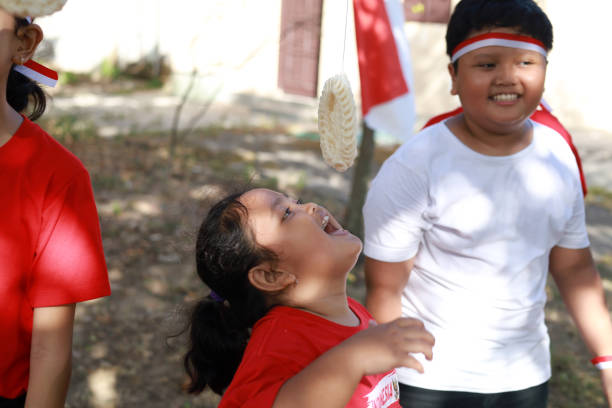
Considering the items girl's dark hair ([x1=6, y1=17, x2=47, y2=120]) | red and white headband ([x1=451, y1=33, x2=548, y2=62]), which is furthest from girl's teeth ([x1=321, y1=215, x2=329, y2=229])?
girl's dark hair ([x1=6, y1=17, x2=47, y2=120])

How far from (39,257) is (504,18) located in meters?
1.25

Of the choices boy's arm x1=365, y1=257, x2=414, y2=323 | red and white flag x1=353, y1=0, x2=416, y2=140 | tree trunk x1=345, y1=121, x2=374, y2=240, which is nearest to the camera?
boy's arm x1=365, y1=257, x2=414, y2=323

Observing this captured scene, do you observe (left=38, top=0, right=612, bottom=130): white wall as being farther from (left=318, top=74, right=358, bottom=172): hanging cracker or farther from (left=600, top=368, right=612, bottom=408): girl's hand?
(left=600, top=368, right=612, bottom=408): girl's hand

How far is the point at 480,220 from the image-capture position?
174cm

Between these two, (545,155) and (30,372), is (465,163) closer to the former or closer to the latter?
(545,155)

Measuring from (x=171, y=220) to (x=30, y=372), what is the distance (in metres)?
3.51

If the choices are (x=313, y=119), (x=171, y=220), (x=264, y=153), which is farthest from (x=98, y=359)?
(x=313, y=119)

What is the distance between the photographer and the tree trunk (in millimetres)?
4246

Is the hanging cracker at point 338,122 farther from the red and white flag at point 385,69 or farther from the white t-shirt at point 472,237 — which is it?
the red and white flag at point 385,69

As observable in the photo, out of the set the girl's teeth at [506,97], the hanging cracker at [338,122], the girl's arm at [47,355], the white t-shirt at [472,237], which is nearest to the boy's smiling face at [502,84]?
the girl's teeth at [506,97]

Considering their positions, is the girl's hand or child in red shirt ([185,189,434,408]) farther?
the girl's hand

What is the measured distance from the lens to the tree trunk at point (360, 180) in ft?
13.9

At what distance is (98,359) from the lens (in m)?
3.30

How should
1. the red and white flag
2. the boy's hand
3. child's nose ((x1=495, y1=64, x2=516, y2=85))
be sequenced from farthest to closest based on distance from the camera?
the red and white flag → child's nose ((x1=495, y1=64, x2=516, y2=85)) → the boy's hand
